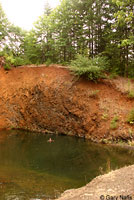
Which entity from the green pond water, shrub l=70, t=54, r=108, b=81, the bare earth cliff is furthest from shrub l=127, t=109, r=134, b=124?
shrub l=70, t=54, r=108, b=81

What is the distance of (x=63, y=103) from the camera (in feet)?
56.4

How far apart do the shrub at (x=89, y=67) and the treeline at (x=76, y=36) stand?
4.36 ft

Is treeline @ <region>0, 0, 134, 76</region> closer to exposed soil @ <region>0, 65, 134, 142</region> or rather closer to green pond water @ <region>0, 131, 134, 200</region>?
exposed soil @ <region>0, 65, 134, 142</region>

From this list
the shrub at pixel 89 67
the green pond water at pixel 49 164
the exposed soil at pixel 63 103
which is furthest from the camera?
the shrub at pixel 89 67

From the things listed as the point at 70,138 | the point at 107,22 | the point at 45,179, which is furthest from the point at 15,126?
the point at 107,22

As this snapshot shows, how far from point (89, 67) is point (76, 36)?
661 centimetres

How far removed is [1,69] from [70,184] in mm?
18157

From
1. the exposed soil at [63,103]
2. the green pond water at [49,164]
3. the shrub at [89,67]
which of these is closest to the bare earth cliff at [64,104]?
the exposed soil at [63,103]

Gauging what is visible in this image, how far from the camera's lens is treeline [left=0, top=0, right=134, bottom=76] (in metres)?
18.7

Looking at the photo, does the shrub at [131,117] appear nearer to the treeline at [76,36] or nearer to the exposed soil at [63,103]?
the exposed soil at [63,103]

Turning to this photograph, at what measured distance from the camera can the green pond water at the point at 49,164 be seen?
6.73 m

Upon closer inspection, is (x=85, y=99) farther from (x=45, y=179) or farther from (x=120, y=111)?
(x=45, y=179)

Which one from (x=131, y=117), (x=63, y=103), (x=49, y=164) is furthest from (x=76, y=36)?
(x=49, y=164)

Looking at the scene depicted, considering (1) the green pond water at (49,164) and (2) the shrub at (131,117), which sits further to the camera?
(2) the shrub at (131,117)
